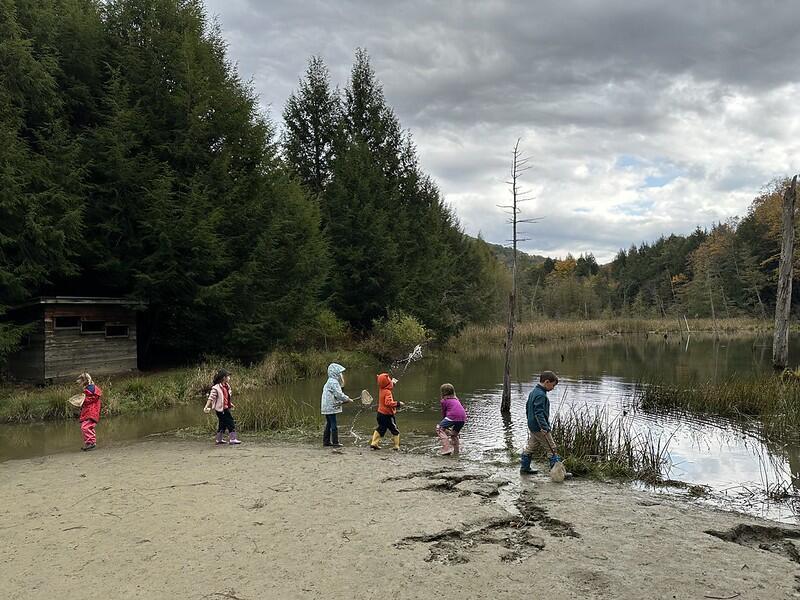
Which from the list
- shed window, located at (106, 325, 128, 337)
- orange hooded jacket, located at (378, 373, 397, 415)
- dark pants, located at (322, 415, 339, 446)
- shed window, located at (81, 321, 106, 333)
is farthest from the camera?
shed window, located at (106, 325, 128, 337)

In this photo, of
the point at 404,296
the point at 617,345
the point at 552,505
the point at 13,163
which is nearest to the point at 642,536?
the point at 552,505

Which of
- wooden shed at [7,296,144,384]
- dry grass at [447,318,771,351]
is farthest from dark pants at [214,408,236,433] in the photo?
dry grass at [447,318,771,351]

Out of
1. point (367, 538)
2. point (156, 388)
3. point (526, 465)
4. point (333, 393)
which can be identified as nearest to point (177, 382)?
point (156, 388)

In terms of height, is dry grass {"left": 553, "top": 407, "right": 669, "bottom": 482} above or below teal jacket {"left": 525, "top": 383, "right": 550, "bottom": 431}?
below

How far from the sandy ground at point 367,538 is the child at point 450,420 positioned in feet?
4.48

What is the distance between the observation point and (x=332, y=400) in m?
11.7

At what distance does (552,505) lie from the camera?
7832 mm

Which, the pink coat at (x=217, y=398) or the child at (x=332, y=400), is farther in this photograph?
the pink coat at (x=217, y=398)

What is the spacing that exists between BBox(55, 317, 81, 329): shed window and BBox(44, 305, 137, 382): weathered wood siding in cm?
17

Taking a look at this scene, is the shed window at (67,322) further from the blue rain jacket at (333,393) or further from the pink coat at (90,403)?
the blue rain jacket at (333,393)

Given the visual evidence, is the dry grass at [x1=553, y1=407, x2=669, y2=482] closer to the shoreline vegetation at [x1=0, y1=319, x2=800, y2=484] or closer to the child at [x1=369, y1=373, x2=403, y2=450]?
the shoreline vegetation at [x1=0, y1=319, x2=800, y2=484]

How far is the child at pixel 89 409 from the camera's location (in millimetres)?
12227

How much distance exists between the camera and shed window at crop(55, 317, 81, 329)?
2006 cm

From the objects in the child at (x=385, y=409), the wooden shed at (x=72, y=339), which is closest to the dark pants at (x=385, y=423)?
the child at (x=385, y=409)
